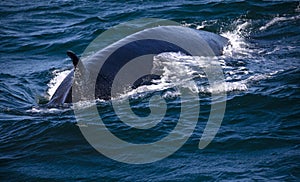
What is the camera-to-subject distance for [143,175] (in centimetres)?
695

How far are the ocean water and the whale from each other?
24 centimetres

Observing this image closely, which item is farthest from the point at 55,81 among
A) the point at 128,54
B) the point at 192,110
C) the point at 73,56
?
the point at 192,110

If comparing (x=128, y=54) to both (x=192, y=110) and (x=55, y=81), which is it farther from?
(x=55, y=81)

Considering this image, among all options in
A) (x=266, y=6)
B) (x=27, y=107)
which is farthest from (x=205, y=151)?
(x=266, y=6)

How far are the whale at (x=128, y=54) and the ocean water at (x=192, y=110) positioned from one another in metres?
0.24

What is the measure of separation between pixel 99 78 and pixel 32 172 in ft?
7.82

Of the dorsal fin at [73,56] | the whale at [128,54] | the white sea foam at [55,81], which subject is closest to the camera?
the dorsal fin at [73,56]

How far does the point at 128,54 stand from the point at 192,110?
1889mm

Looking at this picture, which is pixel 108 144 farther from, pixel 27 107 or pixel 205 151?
pixel 27 107

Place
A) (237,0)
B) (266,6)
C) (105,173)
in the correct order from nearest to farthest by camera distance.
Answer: (105,173) → (266,6) → (237,0)

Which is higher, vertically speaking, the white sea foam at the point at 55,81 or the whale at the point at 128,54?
the whale at the point at 128,54

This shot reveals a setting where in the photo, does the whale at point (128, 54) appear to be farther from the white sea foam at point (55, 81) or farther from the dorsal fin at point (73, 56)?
the white sea foam at point (55, 81)

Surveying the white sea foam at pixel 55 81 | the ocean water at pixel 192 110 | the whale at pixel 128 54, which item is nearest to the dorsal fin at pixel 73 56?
the whale at pixel 128 54

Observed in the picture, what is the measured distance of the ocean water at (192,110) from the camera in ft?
23.2
